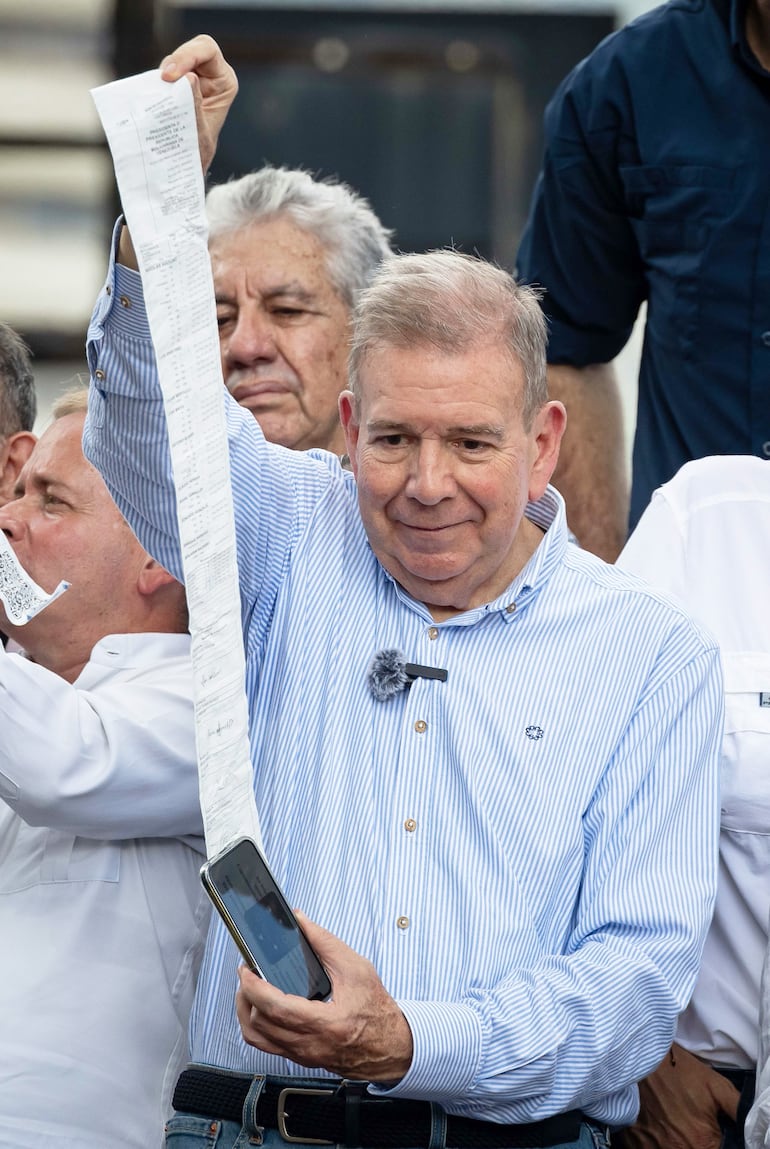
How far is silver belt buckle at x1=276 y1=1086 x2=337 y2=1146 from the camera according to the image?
7.28 feet

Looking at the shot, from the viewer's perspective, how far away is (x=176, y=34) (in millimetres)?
6492

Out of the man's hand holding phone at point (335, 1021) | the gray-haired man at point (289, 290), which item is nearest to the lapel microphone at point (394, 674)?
the man's hand holding phone at point (335, 1021)

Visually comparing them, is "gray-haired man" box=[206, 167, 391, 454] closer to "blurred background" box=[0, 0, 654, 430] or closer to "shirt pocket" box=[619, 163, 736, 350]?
"shirt pocket" box=[619, 163, 736, 350]

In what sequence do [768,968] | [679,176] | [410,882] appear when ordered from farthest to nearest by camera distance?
[679,176] → [768,968] → [410,882]

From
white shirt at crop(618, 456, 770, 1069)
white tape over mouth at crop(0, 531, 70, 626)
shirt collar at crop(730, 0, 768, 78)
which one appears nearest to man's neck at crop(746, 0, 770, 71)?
shirt collar at crop(730, 0, 768, 78)

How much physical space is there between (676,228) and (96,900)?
173 centimetres

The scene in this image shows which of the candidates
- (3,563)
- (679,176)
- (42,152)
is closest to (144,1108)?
(3,563)

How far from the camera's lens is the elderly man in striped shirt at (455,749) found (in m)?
2.23

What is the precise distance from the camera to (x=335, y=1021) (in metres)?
2.01

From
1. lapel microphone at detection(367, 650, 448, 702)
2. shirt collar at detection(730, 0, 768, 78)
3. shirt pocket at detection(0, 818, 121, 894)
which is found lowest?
shirt pocket at detection(0, 818, 121, 894)

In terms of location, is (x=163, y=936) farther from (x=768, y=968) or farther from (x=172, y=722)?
(x=768, y=968)

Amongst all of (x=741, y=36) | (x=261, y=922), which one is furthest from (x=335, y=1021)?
(x=741, y=36)

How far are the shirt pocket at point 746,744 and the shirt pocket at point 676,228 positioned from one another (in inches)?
38.0

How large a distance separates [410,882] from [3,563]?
73 cm
